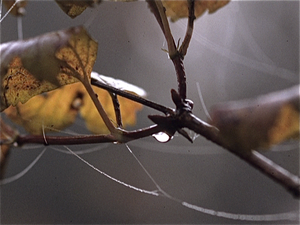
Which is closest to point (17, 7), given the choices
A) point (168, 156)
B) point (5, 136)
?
point (5, 136)

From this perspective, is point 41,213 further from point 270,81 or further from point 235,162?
point 270,81

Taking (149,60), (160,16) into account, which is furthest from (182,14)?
(149,60)

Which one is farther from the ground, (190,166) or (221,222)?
(190,166)

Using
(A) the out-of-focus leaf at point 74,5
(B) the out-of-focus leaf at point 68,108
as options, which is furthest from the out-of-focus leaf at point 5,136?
(A) the out-of-focus leaf at point 74,5

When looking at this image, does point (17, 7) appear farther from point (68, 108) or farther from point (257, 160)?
point (257, 160)

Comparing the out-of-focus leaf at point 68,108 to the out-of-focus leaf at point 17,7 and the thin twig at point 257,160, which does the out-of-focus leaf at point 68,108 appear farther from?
the thin twig at point 257,160

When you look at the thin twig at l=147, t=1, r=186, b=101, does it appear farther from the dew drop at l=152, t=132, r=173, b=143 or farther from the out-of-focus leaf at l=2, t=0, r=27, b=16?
the out-of-focus leaf at l=2, t=0, r=27, b=16
